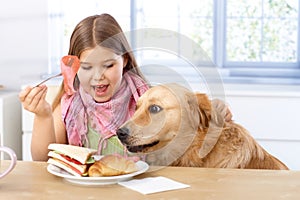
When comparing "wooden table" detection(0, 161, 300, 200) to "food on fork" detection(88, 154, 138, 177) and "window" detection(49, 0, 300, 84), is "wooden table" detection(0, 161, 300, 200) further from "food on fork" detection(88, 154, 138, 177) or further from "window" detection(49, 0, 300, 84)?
"window" detection(49, 0, 300, 84)

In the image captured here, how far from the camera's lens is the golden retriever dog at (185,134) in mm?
1515

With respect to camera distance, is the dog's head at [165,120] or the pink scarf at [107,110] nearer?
the dog's head at [165,120]

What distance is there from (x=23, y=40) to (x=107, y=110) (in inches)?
55.5

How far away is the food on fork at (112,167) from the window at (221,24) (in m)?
1.75

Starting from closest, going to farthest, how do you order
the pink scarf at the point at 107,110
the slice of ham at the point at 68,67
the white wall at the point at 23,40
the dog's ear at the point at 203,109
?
1. the slice of ham at the point at 68,67
2. the dog's ear at the point at 203,109
3. the pink scarf at the point at 107,110
4. the white wall at the point at 23,40

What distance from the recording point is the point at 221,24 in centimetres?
305

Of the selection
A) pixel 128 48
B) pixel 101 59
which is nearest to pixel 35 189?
pixel 101 59

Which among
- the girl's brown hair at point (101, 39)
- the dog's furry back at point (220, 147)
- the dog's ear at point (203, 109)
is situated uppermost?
the girl's brown hair at point (101, 39)

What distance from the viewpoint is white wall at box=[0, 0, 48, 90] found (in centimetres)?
301

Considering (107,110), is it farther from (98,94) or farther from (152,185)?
(152,185)

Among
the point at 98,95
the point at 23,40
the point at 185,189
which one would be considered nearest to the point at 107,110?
the point at 98,95

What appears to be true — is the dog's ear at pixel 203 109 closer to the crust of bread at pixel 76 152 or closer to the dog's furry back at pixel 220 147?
the dog's furry back at pixel 220 147

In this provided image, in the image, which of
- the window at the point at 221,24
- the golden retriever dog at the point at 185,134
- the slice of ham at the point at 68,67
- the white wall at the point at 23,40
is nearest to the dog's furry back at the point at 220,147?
the golden retriever dog at the point at 185,134

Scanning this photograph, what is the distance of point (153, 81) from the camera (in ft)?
5.62
